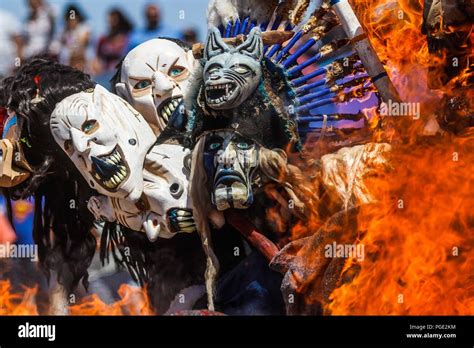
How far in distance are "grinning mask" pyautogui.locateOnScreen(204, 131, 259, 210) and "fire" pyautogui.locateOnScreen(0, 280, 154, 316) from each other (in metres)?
1.31

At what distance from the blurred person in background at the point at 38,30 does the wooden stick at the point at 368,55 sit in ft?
8.34

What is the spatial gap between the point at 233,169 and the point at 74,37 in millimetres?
1937

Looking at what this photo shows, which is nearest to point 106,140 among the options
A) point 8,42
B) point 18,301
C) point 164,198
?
point 164,198

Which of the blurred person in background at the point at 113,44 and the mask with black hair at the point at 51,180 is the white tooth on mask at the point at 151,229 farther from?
the blurred person in background at the point at 113,44

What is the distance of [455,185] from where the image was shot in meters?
9.58

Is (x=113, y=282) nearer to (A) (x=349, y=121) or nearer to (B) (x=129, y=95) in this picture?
(B) (x=129, y=95)

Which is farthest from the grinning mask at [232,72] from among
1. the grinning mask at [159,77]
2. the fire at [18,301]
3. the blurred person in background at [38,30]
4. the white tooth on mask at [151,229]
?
the fire at [18,301]

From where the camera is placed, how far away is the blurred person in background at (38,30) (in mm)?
10562

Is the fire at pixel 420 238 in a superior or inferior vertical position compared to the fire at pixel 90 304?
superior

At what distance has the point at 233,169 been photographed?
970 cm

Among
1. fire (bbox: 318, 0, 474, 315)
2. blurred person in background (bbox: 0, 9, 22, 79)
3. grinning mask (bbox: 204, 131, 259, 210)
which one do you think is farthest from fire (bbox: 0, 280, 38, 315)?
fire (bbox: 318, 0, 474, 315)

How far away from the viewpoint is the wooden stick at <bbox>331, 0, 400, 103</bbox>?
9.63m

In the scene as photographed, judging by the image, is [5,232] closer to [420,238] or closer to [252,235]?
[252,235]
